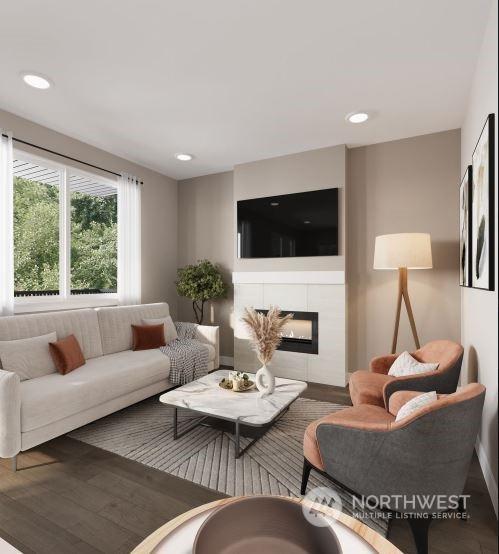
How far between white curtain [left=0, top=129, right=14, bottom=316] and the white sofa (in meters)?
0.32

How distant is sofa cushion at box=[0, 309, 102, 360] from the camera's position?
108 inches

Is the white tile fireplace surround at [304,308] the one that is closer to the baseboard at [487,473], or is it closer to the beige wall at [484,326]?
the beige wall at [484,326]

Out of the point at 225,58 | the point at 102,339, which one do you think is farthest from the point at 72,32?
the point at 102,339

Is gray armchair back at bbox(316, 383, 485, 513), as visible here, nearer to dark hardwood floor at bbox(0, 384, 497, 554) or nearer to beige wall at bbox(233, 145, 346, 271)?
dark hardwood floor at bbox(0, 384, 497, 554)

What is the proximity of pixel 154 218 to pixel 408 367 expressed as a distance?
11.9 ft

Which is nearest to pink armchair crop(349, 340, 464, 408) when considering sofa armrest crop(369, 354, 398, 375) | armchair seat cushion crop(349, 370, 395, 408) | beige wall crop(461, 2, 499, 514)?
armchair seat cushion crop(349, 370, 395, 408)

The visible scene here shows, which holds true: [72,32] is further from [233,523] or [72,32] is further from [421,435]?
[421,435]

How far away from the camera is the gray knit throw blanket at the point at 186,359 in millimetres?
3338

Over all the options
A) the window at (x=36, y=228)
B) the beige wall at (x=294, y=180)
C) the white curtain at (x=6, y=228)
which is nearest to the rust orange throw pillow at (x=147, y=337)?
the window at (x=36, y=228)

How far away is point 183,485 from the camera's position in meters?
2.00

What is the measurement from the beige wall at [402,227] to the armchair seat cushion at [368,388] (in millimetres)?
1236

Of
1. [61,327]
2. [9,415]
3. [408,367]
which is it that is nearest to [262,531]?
[9,415]

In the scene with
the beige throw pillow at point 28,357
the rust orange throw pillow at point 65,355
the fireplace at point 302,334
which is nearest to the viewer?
the beige throw pillow at point 28,357

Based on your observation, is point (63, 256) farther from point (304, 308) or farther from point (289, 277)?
point (304, 308)
